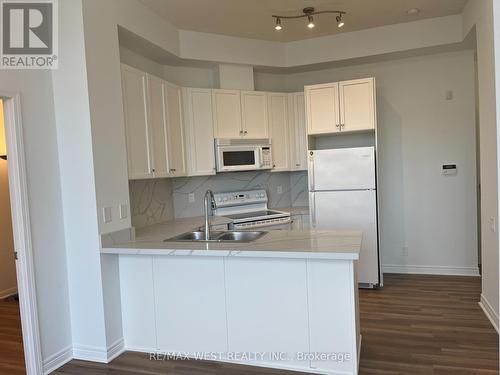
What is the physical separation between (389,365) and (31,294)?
8.51ft

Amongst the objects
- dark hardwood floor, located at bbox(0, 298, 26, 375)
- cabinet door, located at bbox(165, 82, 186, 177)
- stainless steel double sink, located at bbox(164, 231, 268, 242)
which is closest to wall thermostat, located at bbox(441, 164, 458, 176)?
stainless steel double sink, located at bbox(164, 231, 268, 242)

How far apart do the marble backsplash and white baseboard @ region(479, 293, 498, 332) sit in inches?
93.0

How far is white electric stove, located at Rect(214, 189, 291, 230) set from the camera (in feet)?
14.6

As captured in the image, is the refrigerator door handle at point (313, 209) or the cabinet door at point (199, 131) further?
the refrigerator door handle at point (313, 209)

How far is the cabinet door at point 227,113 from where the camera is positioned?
14.7 feet

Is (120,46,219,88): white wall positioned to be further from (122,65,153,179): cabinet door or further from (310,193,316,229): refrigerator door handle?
(310,193,316,229): refrigerator door handle

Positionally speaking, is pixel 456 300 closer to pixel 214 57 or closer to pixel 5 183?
pixel 214 57

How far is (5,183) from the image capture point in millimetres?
4781

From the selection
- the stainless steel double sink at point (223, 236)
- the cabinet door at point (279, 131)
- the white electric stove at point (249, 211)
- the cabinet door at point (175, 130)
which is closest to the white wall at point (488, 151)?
the stainless steel double sink at point (223, 236)

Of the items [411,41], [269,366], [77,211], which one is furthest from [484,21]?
[77,211]

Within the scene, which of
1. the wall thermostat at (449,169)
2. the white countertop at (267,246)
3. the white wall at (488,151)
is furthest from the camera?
the wall thermostat at (449,169)

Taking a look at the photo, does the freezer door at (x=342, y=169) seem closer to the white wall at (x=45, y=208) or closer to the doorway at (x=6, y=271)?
the white wall at (x=45, y=208)

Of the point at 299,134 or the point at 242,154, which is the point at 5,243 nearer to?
the point at 242,154

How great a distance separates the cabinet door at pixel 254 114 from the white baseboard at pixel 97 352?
8.69 feet
